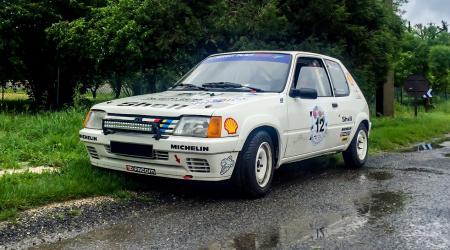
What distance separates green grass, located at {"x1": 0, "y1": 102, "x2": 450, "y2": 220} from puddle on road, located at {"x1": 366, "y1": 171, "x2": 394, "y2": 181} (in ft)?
9.18

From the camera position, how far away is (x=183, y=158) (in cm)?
529

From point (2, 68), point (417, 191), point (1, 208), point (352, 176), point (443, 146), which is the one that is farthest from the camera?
point (2, 68)

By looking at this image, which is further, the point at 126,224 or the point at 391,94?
the point at 391,94

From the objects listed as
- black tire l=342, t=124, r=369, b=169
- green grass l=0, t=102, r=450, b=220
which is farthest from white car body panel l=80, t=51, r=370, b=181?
black tire l=342, t=124, r=369, b=169

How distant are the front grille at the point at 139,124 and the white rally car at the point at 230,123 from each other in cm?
1

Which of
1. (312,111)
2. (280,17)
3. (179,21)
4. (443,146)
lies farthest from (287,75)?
(443,146)

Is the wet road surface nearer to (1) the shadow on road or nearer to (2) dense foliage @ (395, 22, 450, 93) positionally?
(1) the shadow on road

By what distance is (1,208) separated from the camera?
15.8 ft

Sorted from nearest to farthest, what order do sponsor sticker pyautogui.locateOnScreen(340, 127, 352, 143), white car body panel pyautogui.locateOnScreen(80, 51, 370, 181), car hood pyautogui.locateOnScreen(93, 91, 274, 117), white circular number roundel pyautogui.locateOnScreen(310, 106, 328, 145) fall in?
1. white car body panel pyautogui.locateOnScreen(80, 51, 370, 181)
2. car hood pyautogui.locateOnScreen(93, 91, 274, 117)
3. white circular number roundel pyautogui.locateOnScreen(310, 106, 328, 145)
4. sponsor sticker pyautogui.locateOnScreen(340, 127, 352, 143)

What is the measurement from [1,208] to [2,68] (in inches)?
433

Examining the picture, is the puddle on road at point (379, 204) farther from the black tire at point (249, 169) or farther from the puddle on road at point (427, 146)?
the puddle on road at point (427, 146)

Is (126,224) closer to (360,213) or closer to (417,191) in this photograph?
(360,213)

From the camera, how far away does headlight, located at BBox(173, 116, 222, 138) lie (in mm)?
5223

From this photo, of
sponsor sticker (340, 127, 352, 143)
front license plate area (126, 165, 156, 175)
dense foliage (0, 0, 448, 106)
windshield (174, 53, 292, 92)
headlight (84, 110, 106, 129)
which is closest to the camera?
front license plate area (126, 165, 156, 175)
